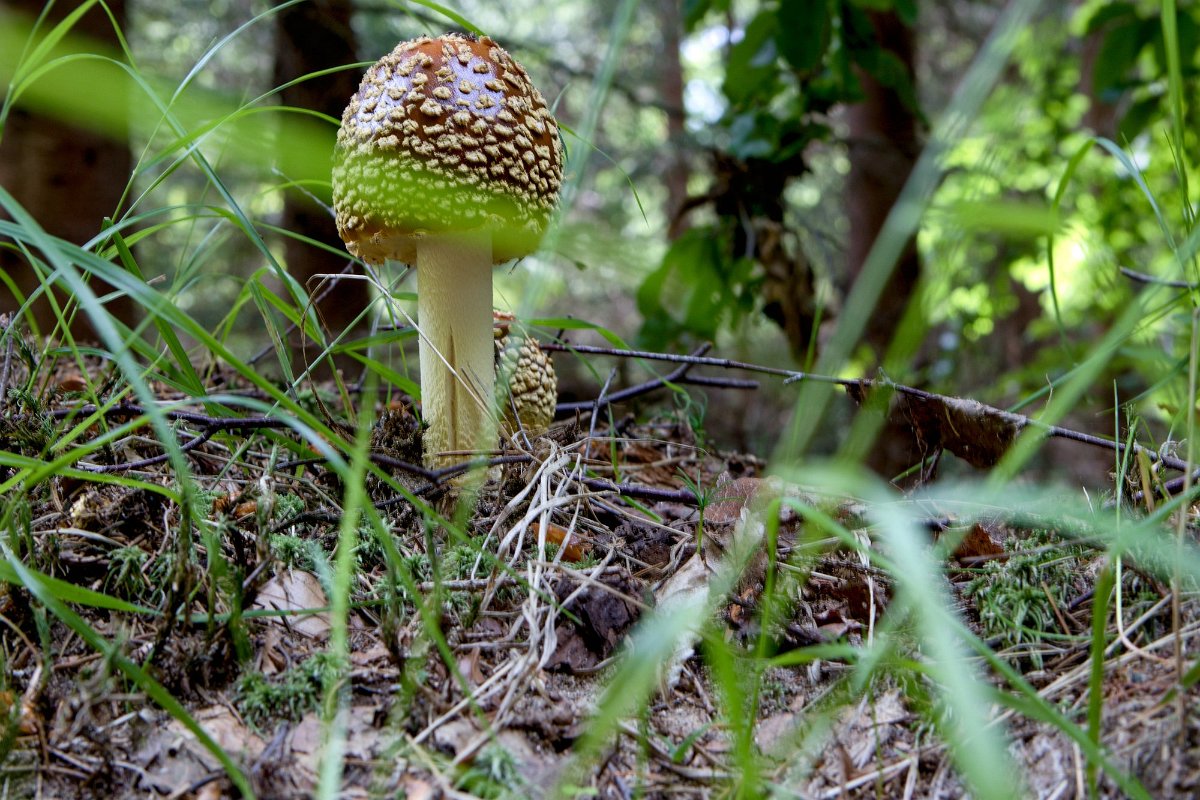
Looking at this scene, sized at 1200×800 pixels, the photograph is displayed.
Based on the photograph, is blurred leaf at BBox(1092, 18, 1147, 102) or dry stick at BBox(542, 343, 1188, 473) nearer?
dry stick at BBox(542, 343, 1188, 473)

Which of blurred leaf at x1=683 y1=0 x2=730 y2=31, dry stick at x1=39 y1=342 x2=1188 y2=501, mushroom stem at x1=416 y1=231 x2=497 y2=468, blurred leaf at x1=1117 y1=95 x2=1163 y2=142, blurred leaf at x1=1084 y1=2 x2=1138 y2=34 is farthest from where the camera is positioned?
blurred leaf at x1=1117 y1=95 x2=1163 y2=142

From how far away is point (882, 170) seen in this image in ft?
13.4

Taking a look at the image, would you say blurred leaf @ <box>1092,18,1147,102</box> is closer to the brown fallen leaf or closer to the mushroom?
the mushroom

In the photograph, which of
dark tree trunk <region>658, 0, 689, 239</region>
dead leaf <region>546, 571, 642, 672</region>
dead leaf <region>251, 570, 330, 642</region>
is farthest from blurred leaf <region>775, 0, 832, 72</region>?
dark tree trunk <region>658, 0, 689, 239</region>

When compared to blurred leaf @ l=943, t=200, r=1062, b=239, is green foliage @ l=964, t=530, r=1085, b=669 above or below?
below

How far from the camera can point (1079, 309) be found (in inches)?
211

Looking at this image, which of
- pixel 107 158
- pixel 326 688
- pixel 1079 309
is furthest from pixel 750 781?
pixel 1079 309

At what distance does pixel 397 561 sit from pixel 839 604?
794mm

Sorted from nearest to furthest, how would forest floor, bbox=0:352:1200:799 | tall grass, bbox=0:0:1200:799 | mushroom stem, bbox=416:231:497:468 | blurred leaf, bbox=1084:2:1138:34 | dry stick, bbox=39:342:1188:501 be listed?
tall grass, bbox=0:0:1200:799 < forest floor, bbox=0:352:1200:799 < dry stick, bbox=39:342:1188:501 < mushroom stem, bbox=416:231:497:468 < blurred leaf, bbox=1084:2:1138:34

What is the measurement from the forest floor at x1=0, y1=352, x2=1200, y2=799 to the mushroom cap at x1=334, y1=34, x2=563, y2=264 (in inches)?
19.4

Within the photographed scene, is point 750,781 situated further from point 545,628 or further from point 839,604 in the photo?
point 839,604

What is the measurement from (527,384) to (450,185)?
1.90 ft

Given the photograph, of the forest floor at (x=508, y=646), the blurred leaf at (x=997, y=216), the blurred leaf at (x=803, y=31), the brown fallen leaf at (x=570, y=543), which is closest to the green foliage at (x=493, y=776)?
the forest floor at (x=508, y=646)

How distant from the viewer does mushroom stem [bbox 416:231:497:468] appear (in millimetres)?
1713
